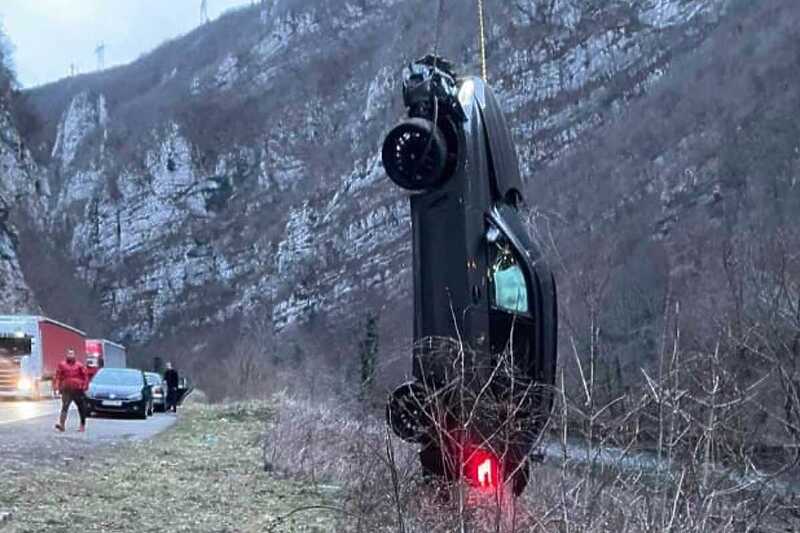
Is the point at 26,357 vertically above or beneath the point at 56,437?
above

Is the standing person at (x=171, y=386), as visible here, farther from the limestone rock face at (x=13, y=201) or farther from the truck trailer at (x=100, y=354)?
the limestone rock face at (x=13, y=201)

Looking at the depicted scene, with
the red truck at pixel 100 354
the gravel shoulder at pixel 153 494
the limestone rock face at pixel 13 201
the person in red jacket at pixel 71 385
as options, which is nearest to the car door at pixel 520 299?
the gravel shoulder at pixel 153 494

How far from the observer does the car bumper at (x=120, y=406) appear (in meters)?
28.3

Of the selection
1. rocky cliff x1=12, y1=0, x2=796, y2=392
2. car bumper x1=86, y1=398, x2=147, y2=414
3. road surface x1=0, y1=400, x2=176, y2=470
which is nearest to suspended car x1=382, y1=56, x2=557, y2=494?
road surface x1=0, y1=400, x2=176, y2=470

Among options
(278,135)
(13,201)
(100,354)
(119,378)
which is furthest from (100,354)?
(278,135)

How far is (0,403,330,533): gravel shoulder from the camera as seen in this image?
9.34m

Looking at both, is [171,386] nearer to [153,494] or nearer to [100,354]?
[153,494]

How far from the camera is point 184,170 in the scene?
150000mm

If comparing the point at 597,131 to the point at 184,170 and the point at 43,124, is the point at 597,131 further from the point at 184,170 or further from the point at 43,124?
the point at 184,170

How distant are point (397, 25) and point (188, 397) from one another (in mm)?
101858

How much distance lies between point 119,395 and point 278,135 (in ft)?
402

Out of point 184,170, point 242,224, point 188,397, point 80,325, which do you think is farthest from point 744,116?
point 184,170

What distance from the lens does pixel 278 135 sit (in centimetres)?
14950

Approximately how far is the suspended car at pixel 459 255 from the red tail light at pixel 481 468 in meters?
0.46
